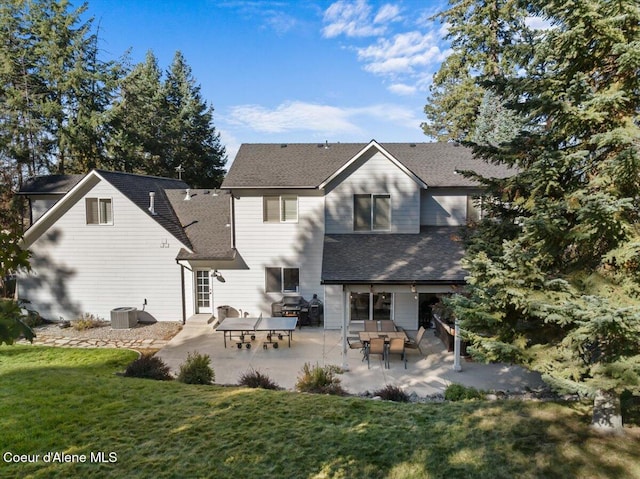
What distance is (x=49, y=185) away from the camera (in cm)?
1927

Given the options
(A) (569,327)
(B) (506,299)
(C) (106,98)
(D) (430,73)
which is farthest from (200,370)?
(D) (430,73)

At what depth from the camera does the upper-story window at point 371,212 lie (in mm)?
15469

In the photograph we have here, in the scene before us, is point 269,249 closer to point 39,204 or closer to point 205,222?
point 205,222

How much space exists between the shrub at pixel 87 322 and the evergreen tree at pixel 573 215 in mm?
14708

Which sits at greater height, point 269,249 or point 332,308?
point 269,249

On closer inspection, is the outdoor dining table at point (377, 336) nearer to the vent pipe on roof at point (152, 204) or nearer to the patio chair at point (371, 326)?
the patio chair at point (371, 326)

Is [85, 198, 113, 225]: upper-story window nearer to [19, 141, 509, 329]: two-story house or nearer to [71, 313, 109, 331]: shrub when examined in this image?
[19, 141, 509, 329]: two-story house

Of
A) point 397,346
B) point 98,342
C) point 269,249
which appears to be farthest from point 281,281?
point 98,342

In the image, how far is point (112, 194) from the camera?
51.9 ft

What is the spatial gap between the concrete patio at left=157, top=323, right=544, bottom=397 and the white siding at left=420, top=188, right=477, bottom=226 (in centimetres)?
495

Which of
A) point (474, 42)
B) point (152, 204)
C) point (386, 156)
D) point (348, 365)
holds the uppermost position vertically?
point (474, 42)

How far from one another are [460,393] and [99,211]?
15517mm

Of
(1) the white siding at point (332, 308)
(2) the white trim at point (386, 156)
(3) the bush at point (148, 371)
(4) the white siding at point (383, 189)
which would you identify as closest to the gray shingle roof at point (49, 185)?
(3) the bush at point (148, 371)

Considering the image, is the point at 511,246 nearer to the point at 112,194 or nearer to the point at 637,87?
the point at 637,87
